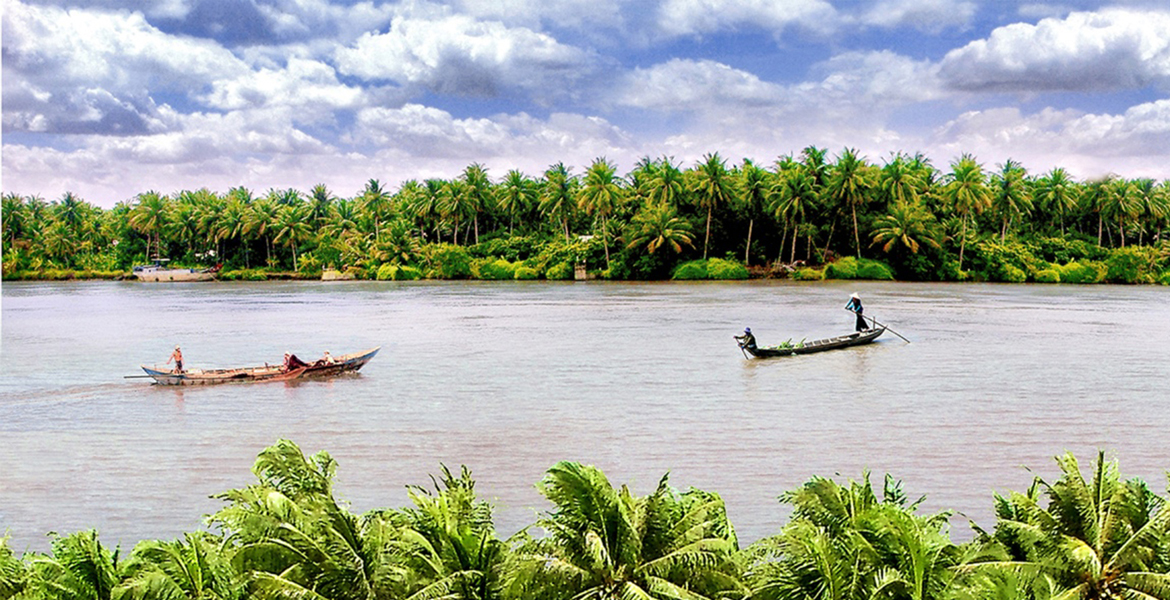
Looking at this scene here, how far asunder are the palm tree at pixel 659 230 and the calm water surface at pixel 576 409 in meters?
38.6

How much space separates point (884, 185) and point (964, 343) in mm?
52705

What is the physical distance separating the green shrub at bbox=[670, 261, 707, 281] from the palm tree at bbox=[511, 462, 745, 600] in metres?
83.2

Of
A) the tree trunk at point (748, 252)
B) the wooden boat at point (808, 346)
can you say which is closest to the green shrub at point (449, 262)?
the tree trunk at point (748, 252)

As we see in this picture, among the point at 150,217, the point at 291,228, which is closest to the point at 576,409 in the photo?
the point at 291,228

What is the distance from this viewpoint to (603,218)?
94.2 metres

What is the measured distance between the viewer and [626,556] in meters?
9.62

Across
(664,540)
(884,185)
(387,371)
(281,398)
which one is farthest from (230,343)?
(884,185)

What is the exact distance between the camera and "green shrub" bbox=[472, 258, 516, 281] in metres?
101

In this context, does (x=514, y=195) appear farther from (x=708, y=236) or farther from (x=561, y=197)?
(x=708, y=236)

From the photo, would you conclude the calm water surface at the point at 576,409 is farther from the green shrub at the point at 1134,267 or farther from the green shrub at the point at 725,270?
the green shrub at the point at 725,270

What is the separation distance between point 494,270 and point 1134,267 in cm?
5167

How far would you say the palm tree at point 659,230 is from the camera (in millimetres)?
91562

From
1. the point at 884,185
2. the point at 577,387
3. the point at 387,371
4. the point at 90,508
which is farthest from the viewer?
the point at 884,185

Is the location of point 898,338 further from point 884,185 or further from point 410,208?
point 410,208
